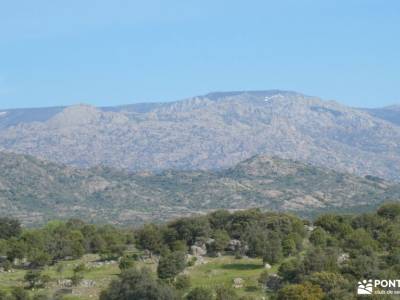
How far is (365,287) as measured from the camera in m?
74.4

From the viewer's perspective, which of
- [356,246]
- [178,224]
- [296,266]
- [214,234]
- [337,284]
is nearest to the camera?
[337,284]

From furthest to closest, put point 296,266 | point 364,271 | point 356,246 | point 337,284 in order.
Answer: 1. point 356,246
2. point 296,266
3. point 364,271
4. point 337,284

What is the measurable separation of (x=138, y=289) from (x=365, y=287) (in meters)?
22.4

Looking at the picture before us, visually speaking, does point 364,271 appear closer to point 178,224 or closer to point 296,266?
point 296,266

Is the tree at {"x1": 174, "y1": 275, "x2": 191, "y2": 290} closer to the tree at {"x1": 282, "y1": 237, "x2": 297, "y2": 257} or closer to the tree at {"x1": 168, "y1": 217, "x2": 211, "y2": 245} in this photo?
the tree at {"x1": 282, "y1": 237, "x2": 297, "y2": 257}

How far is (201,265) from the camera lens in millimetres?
102500

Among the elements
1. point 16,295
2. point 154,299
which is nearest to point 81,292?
point 16,295

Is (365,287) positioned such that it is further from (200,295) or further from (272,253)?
(272,253)

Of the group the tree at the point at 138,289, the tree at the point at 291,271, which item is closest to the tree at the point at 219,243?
the tree at the point at 291,271

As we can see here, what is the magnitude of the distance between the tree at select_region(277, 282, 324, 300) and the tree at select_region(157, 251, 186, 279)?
22.7m

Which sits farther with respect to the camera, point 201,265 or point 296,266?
point 201,265

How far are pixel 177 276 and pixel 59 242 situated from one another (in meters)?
33.4

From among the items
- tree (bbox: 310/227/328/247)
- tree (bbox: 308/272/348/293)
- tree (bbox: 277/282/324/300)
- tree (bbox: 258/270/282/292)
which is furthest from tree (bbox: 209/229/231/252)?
tree (bbox: 277/282/324/300)

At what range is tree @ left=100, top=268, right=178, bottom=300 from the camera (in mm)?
75938
